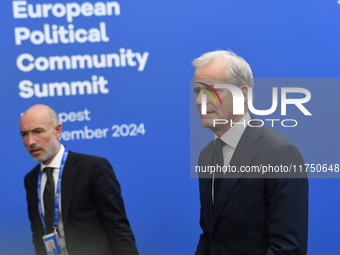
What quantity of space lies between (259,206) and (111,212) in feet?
3.31

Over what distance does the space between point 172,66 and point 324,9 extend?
3.20 ft

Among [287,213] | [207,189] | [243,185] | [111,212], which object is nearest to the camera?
[287,213]

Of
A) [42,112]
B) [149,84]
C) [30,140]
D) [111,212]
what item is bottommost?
[111,212]

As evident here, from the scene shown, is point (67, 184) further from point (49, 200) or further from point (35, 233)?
point (35, 233)

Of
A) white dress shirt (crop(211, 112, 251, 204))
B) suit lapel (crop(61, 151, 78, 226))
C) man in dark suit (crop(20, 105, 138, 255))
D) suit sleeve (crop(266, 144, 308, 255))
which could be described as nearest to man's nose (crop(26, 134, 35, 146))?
man in dark suit (crop(20, 105, 138, 255))

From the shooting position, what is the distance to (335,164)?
2.63m

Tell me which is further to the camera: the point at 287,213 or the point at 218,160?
the point at 218,160

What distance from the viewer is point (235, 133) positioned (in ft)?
5.31

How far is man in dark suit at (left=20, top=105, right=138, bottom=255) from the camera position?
2193 mm

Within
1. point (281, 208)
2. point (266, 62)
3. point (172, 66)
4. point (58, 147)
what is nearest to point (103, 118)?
point (58, 147)

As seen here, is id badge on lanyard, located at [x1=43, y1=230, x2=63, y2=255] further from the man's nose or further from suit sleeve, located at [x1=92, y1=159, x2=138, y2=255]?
the man's nose

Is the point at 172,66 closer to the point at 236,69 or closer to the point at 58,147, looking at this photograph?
the point at 58,147

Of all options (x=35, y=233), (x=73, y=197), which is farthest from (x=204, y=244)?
(x=35, y=233)

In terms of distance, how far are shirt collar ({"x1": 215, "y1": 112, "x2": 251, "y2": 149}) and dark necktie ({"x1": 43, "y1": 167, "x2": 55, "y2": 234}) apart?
1032 mm
